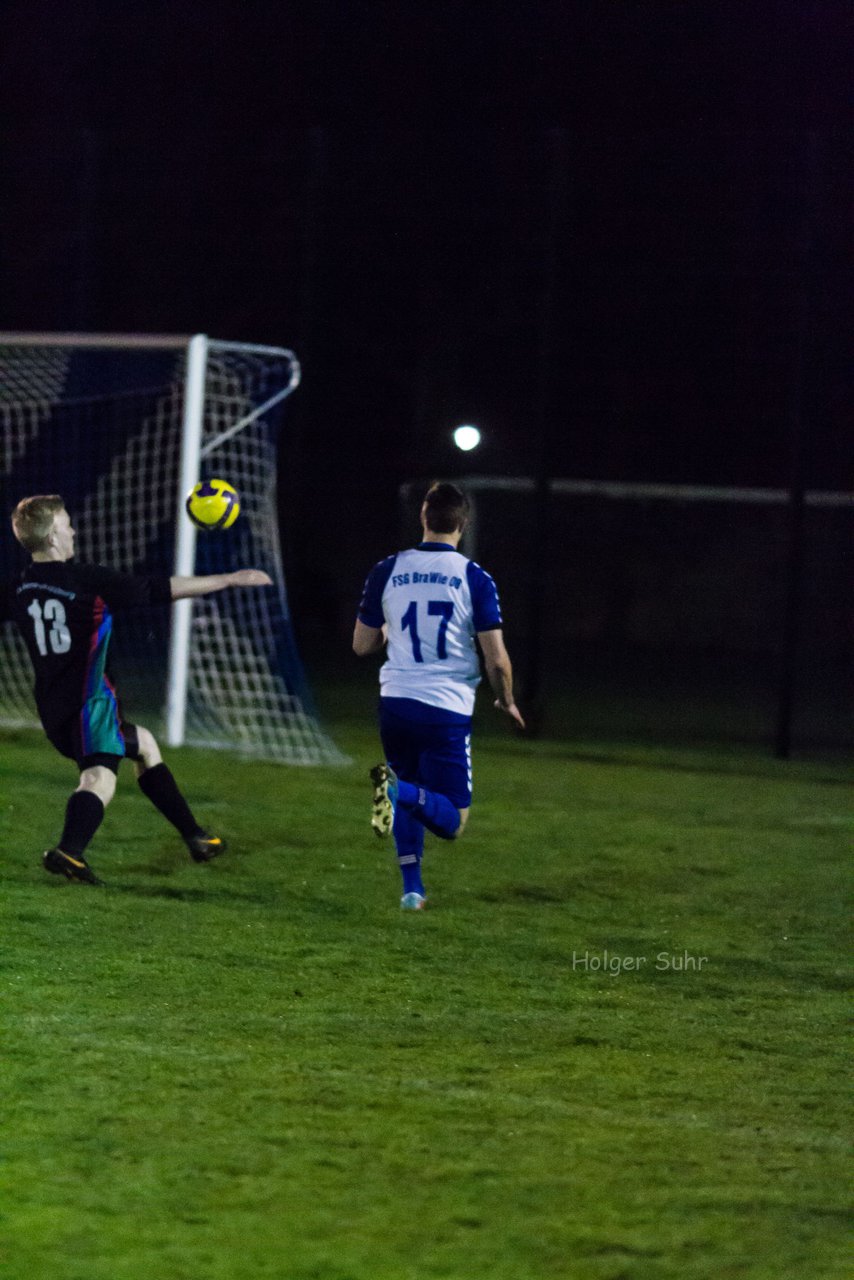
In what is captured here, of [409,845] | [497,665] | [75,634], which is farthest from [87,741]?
[497,665]

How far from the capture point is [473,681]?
23.2ft

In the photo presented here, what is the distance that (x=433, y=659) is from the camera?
695 centimetres

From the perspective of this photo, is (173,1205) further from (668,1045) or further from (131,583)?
(131,583)

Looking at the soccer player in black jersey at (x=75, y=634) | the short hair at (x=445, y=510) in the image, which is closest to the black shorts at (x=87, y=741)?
the soccer player in black jersey at (x=75, y=634)

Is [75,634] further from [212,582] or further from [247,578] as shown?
[247,578]

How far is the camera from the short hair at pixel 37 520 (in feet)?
23.4

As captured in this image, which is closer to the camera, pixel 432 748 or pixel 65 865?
pixel 432 748

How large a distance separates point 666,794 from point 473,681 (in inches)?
188

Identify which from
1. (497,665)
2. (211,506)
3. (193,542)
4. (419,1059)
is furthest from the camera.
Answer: (193,542)

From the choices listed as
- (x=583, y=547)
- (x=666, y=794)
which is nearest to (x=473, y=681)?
(x=666, y=794)

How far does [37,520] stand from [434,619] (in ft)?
5.49

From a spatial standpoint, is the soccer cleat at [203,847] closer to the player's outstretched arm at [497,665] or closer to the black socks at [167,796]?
the black socks at [167,796]

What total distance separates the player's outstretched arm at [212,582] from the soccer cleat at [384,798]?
2.97ft
